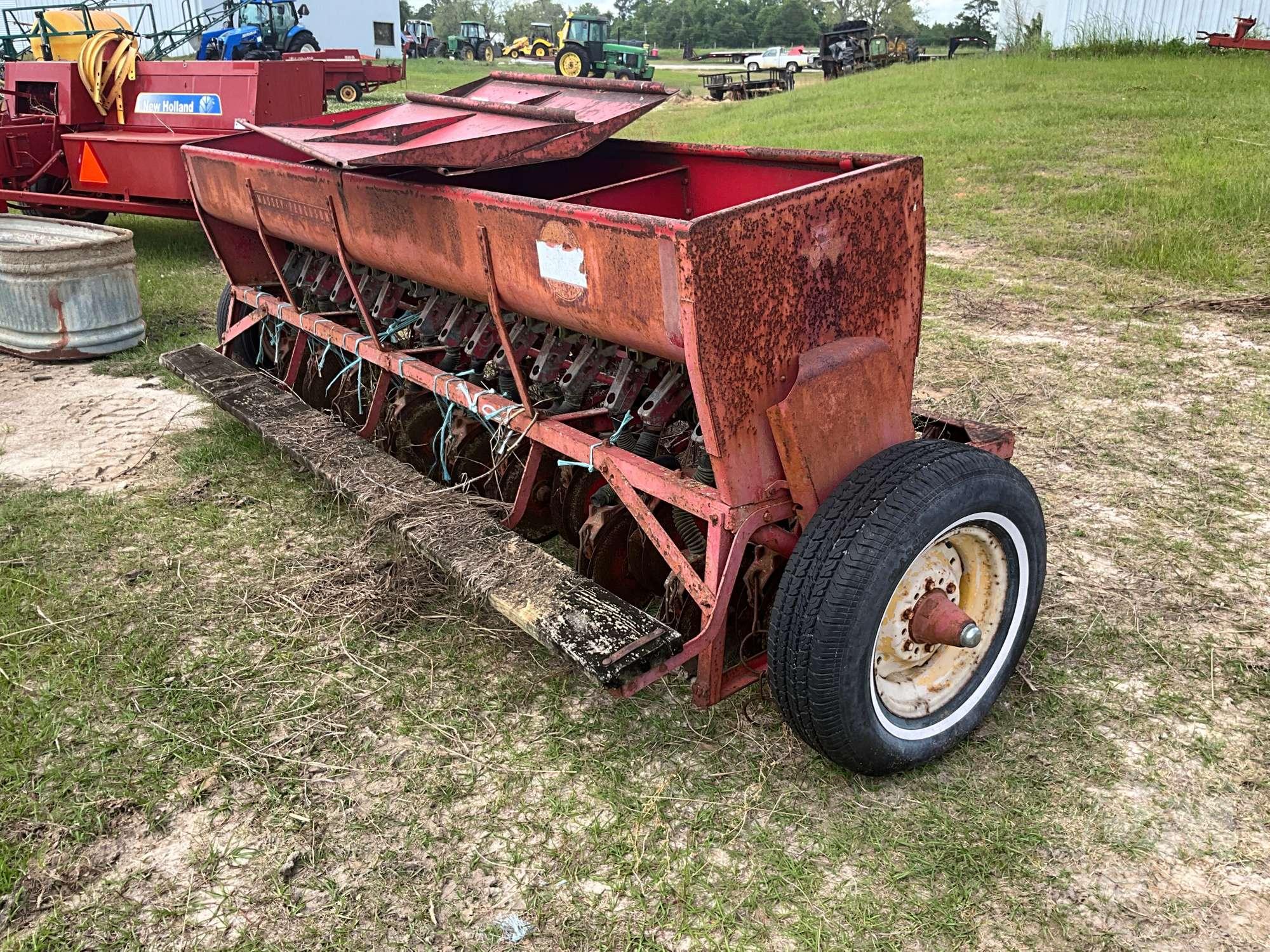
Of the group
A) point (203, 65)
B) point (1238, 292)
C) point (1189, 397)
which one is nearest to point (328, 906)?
point (1189, 397)

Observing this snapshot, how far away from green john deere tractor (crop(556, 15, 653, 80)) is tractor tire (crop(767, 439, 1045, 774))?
96.2 feet

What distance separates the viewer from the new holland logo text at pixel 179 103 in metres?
7.34

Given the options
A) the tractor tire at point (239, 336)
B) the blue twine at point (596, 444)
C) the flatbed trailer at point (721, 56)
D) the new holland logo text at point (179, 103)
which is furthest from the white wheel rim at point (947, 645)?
the flatbed trailer at point (721, 56)

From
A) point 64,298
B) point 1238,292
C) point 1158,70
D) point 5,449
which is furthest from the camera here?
point 1158,70

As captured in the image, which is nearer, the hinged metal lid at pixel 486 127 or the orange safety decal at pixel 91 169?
the hinged metal lid at pixel 486 127

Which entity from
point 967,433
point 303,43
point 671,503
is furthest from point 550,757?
point 303,43

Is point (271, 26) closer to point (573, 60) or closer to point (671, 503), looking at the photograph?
point (573, 60)

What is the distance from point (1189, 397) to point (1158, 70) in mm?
10611

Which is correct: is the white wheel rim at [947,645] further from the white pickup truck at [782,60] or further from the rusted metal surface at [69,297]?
the white pickup truck at [782,60]

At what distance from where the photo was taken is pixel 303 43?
20.1 m

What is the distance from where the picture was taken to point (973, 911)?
2.12 m

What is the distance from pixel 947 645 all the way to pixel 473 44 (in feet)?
156

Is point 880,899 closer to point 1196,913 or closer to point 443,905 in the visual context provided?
point 1196,913

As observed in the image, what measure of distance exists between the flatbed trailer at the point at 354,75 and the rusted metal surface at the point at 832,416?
27.0 feet
